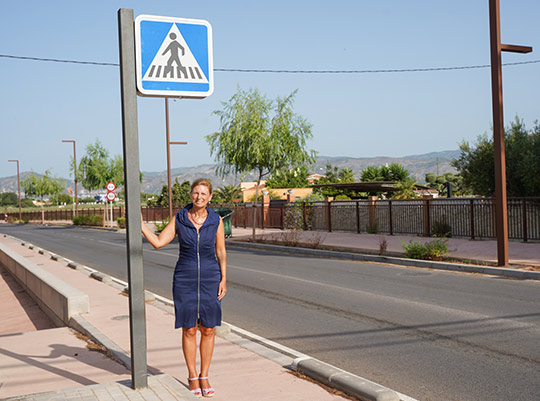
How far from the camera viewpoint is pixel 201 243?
4.80 metres

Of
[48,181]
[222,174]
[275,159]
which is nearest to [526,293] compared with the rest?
[275,159]

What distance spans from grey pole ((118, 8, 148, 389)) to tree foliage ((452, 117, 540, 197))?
19.5 metres

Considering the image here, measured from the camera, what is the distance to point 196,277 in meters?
4.79

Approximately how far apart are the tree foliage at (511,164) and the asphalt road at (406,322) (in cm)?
909

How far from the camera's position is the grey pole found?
4.57 meters

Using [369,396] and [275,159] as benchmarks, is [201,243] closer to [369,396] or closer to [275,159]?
[369,396]

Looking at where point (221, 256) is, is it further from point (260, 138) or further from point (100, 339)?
point (260, 138)

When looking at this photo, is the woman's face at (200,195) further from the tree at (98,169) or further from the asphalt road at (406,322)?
the tree at (98,169)

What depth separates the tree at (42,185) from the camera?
74188 mm

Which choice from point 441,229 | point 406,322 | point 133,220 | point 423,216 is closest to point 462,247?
point 441,229

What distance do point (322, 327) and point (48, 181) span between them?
7275cm

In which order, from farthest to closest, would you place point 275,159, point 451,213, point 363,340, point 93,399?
point 275,159, point 451,213, point 363,340, point 93,399

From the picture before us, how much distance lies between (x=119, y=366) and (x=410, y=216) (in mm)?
19156

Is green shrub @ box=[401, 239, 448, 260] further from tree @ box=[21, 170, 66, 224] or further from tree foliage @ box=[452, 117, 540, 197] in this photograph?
tree @ box=[21, 170, 66, 224]
